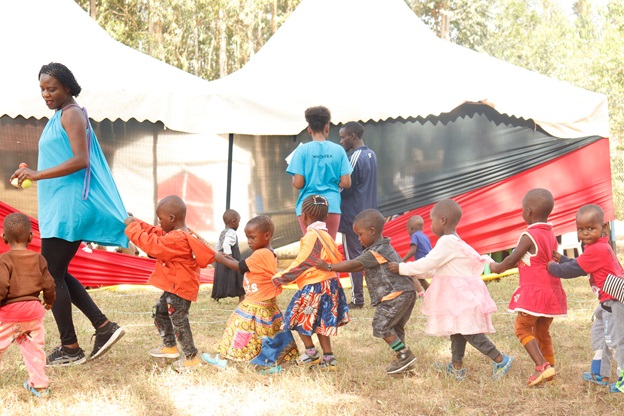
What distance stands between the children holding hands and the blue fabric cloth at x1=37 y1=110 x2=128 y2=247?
140 centimetres

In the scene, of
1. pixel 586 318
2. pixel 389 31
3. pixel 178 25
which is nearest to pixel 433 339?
pixel 586 318

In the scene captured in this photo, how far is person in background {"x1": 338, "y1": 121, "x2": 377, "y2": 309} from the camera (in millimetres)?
7969

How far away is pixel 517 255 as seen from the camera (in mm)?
4789

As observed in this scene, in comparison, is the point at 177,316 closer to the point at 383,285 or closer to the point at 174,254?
the point at 174,254

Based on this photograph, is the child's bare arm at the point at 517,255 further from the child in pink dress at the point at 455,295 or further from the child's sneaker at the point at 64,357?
the child's sneaker at the point at 64,357

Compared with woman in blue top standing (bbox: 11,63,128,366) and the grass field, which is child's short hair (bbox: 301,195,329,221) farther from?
woman in blue top standing (bbox: 11,63,128,366)

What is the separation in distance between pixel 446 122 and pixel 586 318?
3771mm

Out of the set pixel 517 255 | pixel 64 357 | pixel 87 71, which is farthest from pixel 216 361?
pixel 87 71

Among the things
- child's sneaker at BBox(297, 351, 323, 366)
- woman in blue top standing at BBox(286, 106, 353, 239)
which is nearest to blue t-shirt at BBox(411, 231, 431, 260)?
woman in blue top standing at BBox(286, 106, 353, 239)

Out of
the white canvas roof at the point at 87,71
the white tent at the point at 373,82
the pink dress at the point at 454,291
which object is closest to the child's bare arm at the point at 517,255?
the pink dress at the point at 454,291

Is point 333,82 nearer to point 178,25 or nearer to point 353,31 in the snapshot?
point 353,31

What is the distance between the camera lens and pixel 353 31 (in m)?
11.1

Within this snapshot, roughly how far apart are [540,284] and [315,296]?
1414mm

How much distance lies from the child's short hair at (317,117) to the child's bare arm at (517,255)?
284cm
